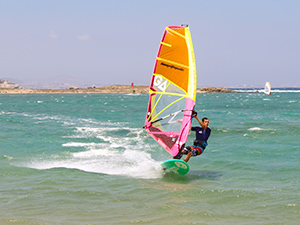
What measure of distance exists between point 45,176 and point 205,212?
5095 mm

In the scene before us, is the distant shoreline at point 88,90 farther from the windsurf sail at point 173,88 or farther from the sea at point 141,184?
the windsurf sail at point 173,88

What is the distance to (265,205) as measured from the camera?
333 inches

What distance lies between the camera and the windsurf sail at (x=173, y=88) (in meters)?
11.0

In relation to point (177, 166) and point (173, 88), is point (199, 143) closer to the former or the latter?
point (177, 166)

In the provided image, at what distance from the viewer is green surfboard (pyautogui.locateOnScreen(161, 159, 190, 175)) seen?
1070 cm

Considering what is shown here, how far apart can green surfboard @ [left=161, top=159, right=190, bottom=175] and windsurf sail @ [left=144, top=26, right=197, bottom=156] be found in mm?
252

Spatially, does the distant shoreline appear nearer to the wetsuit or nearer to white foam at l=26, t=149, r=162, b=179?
white foam at l=26, t=149, r=162, b=179

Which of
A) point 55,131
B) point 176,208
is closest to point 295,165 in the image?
point 176,208

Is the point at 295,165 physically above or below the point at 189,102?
below

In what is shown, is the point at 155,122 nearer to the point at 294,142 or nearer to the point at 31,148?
the point at 31,148

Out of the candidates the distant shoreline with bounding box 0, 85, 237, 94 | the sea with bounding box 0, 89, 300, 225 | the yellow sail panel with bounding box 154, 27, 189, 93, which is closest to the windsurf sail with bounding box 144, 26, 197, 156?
the yellow sail panel with bounding box 154, 27, 189, 93

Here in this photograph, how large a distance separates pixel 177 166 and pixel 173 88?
2.14m

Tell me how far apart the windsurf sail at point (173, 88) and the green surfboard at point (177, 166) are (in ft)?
0.83

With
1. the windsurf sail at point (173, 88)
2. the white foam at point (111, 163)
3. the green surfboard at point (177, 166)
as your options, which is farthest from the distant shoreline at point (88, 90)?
the green surfboard at point (177, 166)
